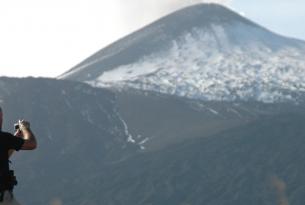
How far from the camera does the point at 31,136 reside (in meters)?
13.6

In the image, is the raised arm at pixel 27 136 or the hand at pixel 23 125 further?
the hand at pixel 23 125

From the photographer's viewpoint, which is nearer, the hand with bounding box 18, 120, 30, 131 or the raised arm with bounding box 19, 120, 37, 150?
the raised arm with bounding box 19, 120, 37, 150

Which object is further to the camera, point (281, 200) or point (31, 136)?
point (281, 200)

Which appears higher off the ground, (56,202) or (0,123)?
(0,123)

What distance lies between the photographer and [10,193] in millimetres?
13594

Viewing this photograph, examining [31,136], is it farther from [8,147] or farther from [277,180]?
[277,180]

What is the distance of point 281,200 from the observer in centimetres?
1504

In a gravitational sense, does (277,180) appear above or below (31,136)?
below

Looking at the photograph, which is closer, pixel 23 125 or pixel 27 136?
pixel 27 136

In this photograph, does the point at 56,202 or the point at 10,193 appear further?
the point at 56,202

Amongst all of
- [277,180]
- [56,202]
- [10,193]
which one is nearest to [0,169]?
[10,193]

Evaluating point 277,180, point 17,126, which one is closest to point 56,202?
point 17,126

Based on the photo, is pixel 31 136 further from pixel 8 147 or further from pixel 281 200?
pixel 281 200

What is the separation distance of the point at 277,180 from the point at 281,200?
0.25m
